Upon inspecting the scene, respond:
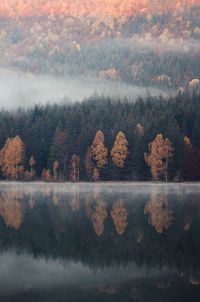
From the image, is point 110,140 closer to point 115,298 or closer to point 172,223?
point 172,223

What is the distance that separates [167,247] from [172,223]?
990 centimetres

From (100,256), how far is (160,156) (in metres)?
79.0

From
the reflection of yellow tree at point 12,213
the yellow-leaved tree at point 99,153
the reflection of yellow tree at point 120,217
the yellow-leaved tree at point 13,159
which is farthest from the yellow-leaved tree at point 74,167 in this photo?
the reflection of yellow tree at point 120,217

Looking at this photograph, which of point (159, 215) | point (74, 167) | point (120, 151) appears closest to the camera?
point (159, 215)

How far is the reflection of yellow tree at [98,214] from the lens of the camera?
3828 cm

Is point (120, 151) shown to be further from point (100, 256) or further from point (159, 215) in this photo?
point (100, 256)

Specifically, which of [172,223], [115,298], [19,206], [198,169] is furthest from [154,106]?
[115,298]

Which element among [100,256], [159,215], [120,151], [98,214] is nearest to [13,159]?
[120,151]

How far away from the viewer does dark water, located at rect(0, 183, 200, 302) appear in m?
22.0

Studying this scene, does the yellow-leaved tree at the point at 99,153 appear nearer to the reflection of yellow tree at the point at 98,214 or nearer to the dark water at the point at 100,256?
the reflection of yellow tree at the point at 98,214

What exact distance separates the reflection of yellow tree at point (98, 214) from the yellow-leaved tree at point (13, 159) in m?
64.6

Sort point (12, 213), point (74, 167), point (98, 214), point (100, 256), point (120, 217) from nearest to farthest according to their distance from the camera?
point (100, 256)
point (120, 217)
point (98, 214)
point (12, 213)
point (74, 167)

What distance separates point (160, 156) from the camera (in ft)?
350

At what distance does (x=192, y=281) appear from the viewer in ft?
76.5
